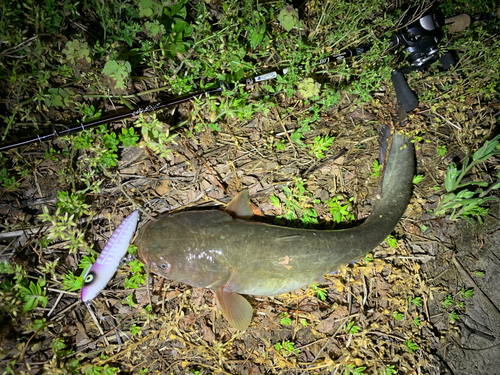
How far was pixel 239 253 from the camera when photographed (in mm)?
3213

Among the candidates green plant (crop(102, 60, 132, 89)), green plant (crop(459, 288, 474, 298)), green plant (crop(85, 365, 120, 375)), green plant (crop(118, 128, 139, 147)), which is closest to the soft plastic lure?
green plant (crop(85, 365, 120, 375))

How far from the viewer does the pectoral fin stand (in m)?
3.41

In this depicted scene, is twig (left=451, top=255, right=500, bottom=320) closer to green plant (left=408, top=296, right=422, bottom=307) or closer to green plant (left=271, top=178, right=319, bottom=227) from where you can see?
green plant (left=408, top=296, right=422, bottom=307)

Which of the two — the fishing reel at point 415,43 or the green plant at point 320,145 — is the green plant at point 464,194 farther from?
the green plant at point 320,145

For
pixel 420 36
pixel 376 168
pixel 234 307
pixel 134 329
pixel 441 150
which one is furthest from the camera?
pixel 441 150

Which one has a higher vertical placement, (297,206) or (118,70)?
(118,70)

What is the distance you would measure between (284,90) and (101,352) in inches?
164

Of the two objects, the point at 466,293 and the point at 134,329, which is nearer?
the point at 134,329

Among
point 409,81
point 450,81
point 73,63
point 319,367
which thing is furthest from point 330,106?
point 319,367

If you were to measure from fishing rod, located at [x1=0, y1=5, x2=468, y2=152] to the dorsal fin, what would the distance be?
1357 mm

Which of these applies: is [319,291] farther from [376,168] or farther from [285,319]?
[376,168]

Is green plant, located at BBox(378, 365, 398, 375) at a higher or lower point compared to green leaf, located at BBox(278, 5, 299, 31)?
lower

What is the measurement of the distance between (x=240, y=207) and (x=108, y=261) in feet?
5.76

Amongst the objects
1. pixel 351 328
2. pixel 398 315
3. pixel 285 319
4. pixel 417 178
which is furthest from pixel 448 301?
pixel 285 319
